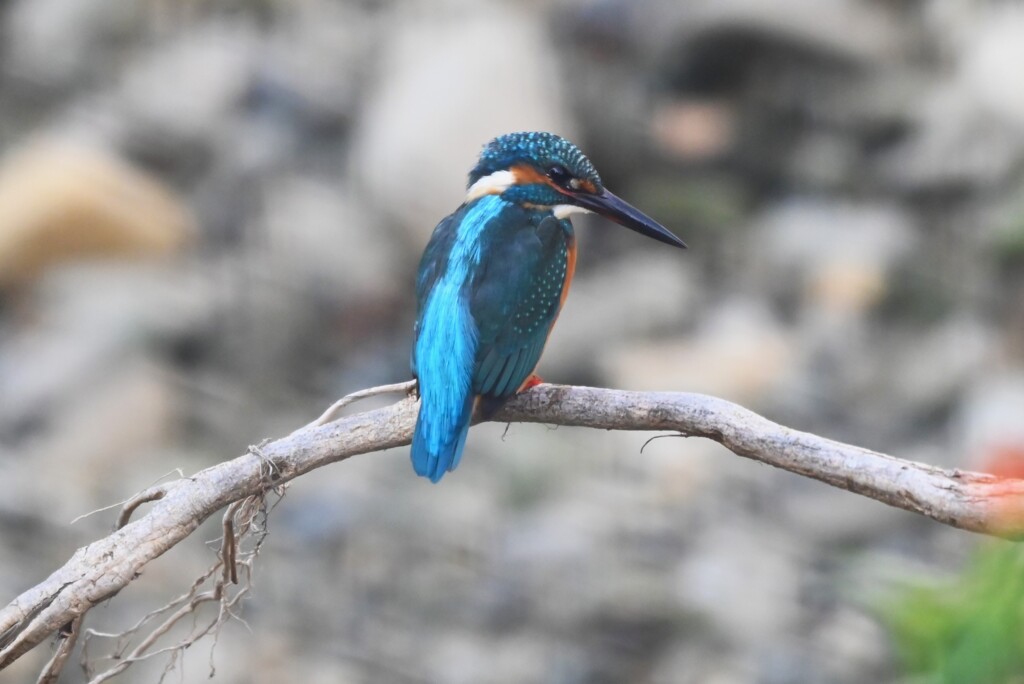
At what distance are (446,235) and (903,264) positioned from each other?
24.4 feet

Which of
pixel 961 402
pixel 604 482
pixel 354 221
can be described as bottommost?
pixel 604 482

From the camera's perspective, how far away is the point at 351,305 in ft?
34.3

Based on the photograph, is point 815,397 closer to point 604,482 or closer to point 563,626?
point 604,482

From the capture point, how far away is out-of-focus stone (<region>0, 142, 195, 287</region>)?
31.6ft

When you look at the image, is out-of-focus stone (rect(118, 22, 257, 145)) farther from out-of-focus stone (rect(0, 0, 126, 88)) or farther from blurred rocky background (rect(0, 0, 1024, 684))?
out-of-focus stone (rect(0, 0, 126, 88))

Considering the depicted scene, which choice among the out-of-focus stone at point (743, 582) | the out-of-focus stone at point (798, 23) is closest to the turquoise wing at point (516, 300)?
the out-of-focus stone at point (743, 582)

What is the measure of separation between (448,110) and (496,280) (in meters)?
6.37

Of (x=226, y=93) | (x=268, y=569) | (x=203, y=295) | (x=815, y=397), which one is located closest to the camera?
(x=268, y=569)

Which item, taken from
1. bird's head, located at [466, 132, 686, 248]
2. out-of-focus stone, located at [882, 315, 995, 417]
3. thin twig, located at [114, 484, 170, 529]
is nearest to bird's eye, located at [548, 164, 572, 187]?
bird's head, located at [466, 132, 686, 248]

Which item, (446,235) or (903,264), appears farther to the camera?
(903,264)

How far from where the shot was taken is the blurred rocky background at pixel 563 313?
8.48 meters

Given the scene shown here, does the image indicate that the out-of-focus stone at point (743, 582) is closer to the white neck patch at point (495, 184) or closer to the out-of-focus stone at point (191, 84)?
the out-of-focus stone at point (191, 84)

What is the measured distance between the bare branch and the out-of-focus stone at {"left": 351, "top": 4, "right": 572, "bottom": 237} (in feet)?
21.2

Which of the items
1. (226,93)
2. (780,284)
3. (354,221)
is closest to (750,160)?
(780,284)
